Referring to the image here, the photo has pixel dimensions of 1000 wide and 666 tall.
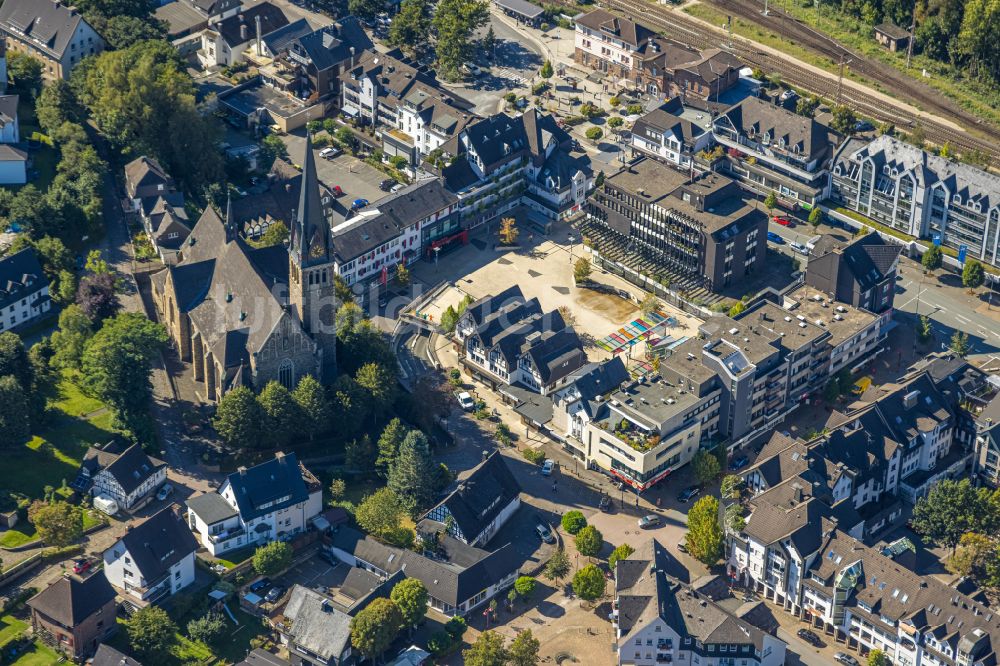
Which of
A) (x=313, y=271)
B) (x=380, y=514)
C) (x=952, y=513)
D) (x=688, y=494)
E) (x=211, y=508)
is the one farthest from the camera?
(x=688, y=494)

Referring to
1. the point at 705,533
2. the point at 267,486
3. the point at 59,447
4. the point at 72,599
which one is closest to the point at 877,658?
the point at 705,533

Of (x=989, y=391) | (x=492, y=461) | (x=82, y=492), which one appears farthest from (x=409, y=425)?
(x=989, y=391)

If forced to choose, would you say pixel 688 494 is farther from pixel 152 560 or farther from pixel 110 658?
pixel 110 658

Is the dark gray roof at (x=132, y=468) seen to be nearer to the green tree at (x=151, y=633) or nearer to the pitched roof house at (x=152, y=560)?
the pitched roof house at (x=152, y=560)

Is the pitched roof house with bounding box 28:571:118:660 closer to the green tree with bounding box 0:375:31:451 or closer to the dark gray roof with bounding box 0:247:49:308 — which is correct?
the green tree with bounding box 0:375:31:451

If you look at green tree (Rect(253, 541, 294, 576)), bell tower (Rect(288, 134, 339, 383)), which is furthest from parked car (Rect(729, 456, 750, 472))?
green tree (Rect(253, 541, 294, 576))

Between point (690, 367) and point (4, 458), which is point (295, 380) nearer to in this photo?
point (4, 458)
